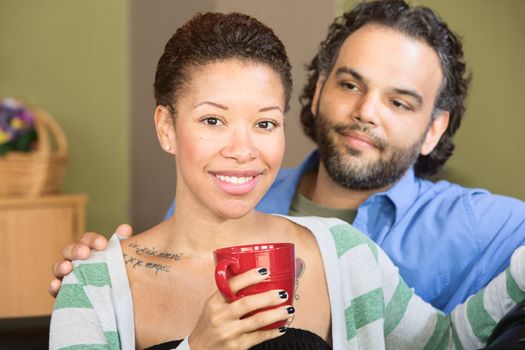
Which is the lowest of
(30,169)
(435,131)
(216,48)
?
(30,169)

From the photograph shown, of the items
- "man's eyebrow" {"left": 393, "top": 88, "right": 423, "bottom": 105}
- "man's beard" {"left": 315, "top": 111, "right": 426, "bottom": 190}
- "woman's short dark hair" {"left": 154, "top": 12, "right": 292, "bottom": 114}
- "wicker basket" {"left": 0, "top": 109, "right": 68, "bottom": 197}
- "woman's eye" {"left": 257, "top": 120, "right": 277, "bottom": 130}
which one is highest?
"woman's short dark hair" {"left": 154, "top": 12, "right": 292, "bottom": 114}

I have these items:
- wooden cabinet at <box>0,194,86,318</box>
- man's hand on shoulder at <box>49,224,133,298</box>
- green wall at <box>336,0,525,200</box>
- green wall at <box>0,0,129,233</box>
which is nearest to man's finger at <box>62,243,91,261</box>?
man's hand on shoulder at <box>49,224,133,298</box>

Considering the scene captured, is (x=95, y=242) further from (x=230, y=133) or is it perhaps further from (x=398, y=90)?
(x=398, y=90)

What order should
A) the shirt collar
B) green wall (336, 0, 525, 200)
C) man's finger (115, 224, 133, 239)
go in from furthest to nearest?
green wall (336, 0, 525, 200), the shirt collar, man's finger (115, 224, 133, 239)

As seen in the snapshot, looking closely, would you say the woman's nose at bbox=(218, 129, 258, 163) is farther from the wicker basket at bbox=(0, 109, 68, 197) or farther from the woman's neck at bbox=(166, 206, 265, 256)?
the wicker basket at bbox=(0, 109, 68, 197)

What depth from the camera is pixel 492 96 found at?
2625 mm

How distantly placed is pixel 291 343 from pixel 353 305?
17 centimetres

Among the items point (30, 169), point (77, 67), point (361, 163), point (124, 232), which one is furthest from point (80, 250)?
point (77, 67)

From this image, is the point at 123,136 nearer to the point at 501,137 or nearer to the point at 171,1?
the point at 171,1

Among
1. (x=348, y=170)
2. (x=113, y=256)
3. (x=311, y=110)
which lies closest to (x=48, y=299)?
(x=311, y=110)

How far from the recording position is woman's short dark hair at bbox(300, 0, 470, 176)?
1951 millimetres

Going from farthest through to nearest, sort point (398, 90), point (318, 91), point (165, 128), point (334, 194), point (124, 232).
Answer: point (318, 91) < point (334, 194) < point (398, 90) < point (124, 232) < point (165, 128)

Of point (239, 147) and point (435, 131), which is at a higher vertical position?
point (239, 147)

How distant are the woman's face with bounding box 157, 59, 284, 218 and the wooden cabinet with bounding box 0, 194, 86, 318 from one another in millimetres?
2480
